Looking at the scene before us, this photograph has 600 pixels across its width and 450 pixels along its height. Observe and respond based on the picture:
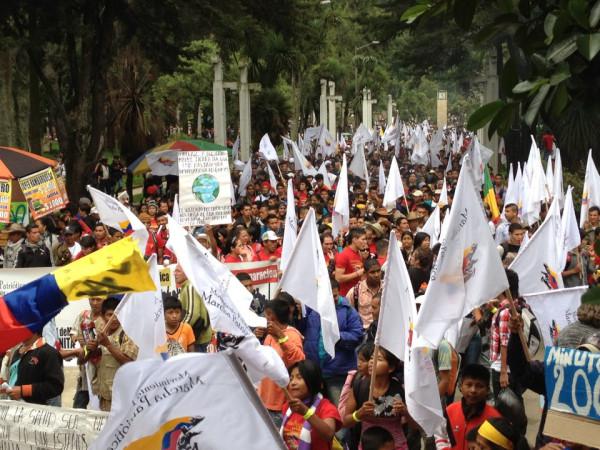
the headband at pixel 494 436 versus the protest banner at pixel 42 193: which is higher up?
the protest banner at pixel 42 193

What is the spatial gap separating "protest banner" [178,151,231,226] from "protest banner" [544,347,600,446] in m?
7.40

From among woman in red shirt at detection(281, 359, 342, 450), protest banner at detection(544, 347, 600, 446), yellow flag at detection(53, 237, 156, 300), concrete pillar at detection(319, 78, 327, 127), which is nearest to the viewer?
protest banner at detection(544, 347, 600, 446)

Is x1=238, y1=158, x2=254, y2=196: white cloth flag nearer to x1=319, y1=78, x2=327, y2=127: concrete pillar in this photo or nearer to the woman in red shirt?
the woman in red shirt

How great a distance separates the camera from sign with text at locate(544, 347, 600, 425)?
5044 mm

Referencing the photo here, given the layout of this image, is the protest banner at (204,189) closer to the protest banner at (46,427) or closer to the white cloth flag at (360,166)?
the protest banner at (46,427)

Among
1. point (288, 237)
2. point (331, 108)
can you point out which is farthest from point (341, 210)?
point (331, 108)

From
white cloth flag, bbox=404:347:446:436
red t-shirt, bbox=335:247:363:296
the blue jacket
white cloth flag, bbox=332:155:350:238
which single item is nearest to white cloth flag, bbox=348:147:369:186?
white cloth flag, bbox=332:155:350:238

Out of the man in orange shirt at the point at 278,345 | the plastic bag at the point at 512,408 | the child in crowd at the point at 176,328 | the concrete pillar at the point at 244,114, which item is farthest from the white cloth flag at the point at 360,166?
the plastic bag at the point at 512,408

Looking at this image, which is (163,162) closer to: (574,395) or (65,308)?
(65,308)

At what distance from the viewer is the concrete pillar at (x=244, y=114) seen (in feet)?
123

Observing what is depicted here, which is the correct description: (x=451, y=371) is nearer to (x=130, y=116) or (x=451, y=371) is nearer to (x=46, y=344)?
(x=46, y=344)

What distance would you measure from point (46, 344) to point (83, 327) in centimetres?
64

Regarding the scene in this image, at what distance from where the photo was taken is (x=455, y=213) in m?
7.21

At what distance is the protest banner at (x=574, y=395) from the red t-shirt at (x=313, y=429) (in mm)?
1347
